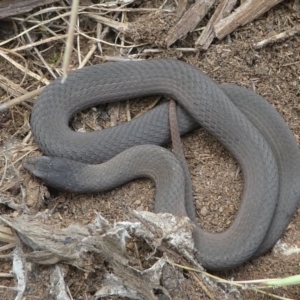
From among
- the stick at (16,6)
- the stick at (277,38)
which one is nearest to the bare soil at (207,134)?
the stick at (277,38)

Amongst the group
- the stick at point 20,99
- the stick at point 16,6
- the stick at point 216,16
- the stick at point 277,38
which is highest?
the stick at point 16,6

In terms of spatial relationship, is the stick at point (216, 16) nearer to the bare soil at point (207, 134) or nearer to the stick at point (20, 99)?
the bare soil at point (207, 134)

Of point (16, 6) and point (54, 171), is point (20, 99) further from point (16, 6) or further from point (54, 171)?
point (16, 6)

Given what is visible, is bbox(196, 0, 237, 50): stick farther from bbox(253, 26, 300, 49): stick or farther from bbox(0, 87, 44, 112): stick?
bbox(0, 87, 44, 112): stick

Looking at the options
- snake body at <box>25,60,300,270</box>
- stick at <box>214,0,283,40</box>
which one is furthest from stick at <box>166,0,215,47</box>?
snake body at <box>25,60,300,270</box>

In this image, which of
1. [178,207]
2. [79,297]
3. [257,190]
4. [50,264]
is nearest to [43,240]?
[50,264]

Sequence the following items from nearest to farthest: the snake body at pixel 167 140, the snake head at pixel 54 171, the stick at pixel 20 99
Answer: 1. the snake body at pixel 167 140
2. the snake head at pixel 54 171
3. the stick at pixel 20 99

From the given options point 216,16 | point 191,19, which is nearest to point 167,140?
point 191,19
